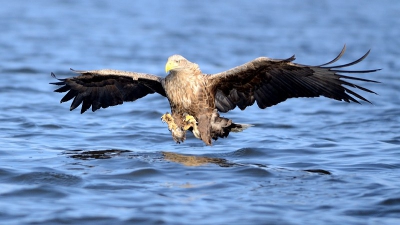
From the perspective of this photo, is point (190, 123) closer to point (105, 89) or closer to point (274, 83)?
point (274, 83)

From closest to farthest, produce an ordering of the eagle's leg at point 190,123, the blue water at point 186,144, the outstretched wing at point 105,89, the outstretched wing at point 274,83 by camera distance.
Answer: the blue water at point 186,144 < the outstretched wing at point 274,83 < the eagle's leg at point 190,123 < the outstretched wing at point 105,89

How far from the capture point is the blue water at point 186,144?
645 cm

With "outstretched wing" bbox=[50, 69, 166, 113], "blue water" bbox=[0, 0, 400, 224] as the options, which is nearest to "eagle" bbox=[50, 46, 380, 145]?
"outstretched wing" bbox=[50, 69, 166, 113]

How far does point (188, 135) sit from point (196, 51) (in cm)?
762

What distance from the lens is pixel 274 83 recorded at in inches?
325

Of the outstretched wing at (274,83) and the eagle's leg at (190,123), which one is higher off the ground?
the outstretched wing at (274,83)

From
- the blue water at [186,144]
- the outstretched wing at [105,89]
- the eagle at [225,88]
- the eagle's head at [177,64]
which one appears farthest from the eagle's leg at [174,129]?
the outstretched wing at [105,89]

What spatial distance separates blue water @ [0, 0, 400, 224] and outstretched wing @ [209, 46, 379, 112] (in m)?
0.72

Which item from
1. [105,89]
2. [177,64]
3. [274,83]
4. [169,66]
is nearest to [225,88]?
[274,83]

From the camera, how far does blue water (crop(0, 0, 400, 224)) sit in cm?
645

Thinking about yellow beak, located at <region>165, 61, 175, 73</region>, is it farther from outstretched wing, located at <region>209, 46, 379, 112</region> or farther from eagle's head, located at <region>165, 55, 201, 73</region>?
outstretched wing, located at <region>209, 46, 379, 112</region>

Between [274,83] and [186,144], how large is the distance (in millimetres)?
1838

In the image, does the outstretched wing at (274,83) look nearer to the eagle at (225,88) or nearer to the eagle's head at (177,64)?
the eagle at (225,88)

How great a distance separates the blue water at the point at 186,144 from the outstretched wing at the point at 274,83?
2.36 ft
